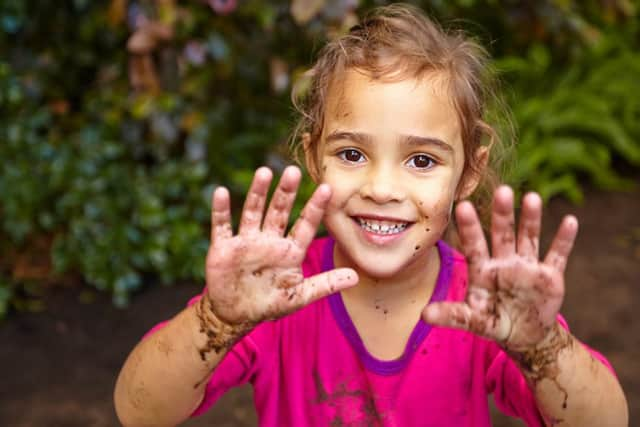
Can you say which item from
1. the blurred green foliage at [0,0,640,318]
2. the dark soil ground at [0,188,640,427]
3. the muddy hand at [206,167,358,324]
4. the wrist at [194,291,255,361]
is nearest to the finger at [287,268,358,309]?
the muddy hand at [206,167,358,324]

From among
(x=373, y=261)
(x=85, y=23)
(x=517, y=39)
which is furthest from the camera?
(x=517, y=39)

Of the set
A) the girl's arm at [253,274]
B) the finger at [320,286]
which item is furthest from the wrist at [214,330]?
the finger at [320,286]

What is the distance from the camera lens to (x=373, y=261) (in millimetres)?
1613

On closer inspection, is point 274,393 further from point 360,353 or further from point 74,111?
point 74,111

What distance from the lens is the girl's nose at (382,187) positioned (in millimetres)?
1555

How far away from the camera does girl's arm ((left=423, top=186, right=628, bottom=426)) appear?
134cm

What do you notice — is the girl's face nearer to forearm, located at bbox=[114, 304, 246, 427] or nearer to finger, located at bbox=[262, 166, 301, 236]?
finger, located at bbox=[262, 166, 301, 236]

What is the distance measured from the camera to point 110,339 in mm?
3445

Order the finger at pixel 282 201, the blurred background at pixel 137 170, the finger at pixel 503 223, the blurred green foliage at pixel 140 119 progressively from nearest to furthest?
the finger at pixel 503 223 → the finger at pixel 282 201 → the blurred background at pixel 137 170 → the blurred green foliage at pixel 140 119

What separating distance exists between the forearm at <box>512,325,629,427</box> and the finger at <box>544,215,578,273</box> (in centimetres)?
14

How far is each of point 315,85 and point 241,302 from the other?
619 millimetres

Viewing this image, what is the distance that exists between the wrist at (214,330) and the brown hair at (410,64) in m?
0.48

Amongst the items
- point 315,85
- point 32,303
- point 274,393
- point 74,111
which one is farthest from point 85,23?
point 274,393

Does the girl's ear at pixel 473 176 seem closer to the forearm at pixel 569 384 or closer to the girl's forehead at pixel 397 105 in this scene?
the girl's forehead at pixel 397 105
